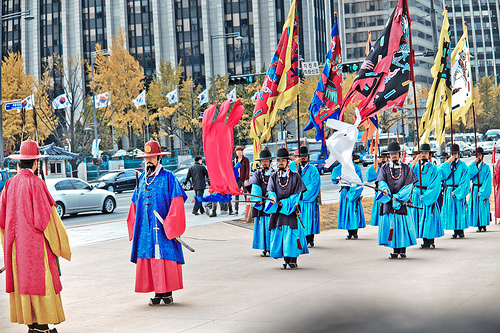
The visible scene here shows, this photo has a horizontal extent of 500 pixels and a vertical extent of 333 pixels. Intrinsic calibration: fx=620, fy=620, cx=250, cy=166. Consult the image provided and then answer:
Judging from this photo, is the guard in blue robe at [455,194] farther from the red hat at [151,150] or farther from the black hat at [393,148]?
the red hat at [151,150]

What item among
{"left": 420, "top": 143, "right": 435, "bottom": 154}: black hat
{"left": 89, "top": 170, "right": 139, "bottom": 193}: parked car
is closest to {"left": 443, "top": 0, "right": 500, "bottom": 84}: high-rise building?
{"left": 89, "top": 170, "right": 139, "bottom": 193}: parked car

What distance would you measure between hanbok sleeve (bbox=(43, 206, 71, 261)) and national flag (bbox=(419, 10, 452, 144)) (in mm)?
7808

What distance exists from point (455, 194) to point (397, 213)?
3.25 meters

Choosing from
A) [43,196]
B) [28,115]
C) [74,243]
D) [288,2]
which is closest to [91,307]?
[43,196]

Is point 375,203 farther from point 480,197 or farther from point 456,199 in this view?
point 480,197

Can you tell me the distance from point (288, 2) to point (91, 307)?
226 ft

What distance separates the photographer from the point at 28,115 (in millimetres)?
44781

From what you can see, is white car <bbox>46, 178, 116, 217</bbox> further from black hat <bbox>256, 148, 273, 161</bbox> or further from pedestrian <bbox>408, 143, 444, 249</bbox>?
pedestrian <bbox>408, 143, 444, 249</bbox>

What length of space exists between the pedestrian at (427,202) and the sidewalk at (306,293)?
12.3 inches

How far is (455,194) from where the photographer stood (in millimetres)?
12602

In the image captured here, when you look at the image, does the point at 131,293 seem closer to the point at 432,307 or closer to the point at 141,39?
the point at 432,307

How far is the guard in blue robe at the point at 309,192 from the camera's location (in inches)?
433

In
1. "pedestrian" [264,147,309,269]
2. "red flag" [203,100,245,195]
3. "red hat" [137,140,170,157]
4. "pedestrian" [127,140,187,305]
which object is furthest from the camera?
"pedestrian" [264,147,309,269]

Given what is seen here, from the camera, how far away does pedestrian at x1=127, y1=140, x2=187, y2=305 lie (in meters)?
6.99
